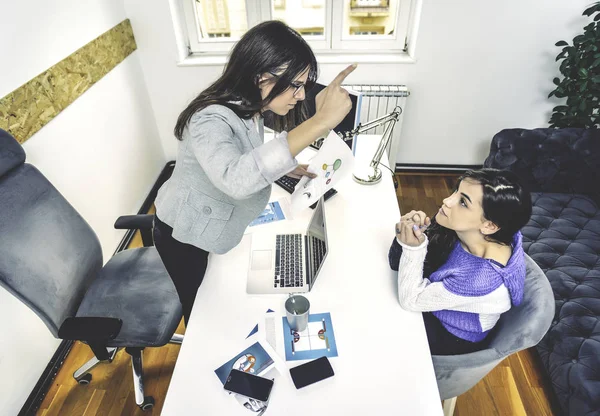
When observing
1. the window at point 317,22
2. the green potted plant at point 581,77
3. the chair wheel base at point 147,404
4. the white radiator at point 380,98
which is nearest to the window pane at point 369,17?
the window at point 317,22

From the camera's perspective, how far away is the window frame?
9.78ft

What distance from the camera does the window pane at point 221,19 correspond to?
3.06 m

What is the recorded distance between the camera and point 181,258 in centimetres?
154

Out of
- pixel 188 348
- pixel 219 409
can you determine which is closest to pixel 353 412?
pixel 219 409

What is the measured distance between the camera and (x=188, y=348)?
1.31 meters

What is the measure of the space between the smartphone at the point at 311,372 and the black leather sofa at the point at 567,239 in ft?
3.82

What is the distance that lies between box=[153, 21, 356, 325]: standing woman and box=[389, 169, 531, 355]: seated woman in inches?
22.3

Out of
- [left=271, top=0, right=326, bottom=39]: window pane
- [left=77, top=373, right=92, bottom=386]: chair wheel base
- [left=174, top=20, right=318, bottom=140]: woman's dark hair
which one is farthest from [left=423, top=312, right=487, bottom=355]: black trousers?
[left=271, top=0, right=326, bottom=39]: window pane

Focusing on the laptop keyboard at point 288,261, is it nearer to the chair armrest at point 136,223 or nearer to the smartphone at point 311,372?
the smartphone at point 311,372

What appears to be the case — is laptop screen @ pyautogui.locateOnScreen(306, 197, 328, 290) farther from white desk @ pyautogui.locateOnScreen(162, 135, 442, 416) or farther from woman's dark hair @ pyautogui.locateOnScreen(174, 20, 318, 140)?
woman's dark hair @ pyautogui.locateOnScreen(174, 20, 318, 140)

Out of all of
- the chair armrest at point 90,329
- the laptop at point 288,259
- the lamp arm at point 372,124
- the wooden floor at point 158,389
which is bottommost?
the wooden floor at point 158,389

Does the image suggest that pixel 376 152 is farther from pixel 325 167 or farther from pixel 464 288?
pixel 464 288

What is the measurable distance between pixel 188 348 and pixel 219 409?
23cm

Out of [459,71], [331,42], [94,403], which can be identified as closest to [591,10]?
[459,71]
